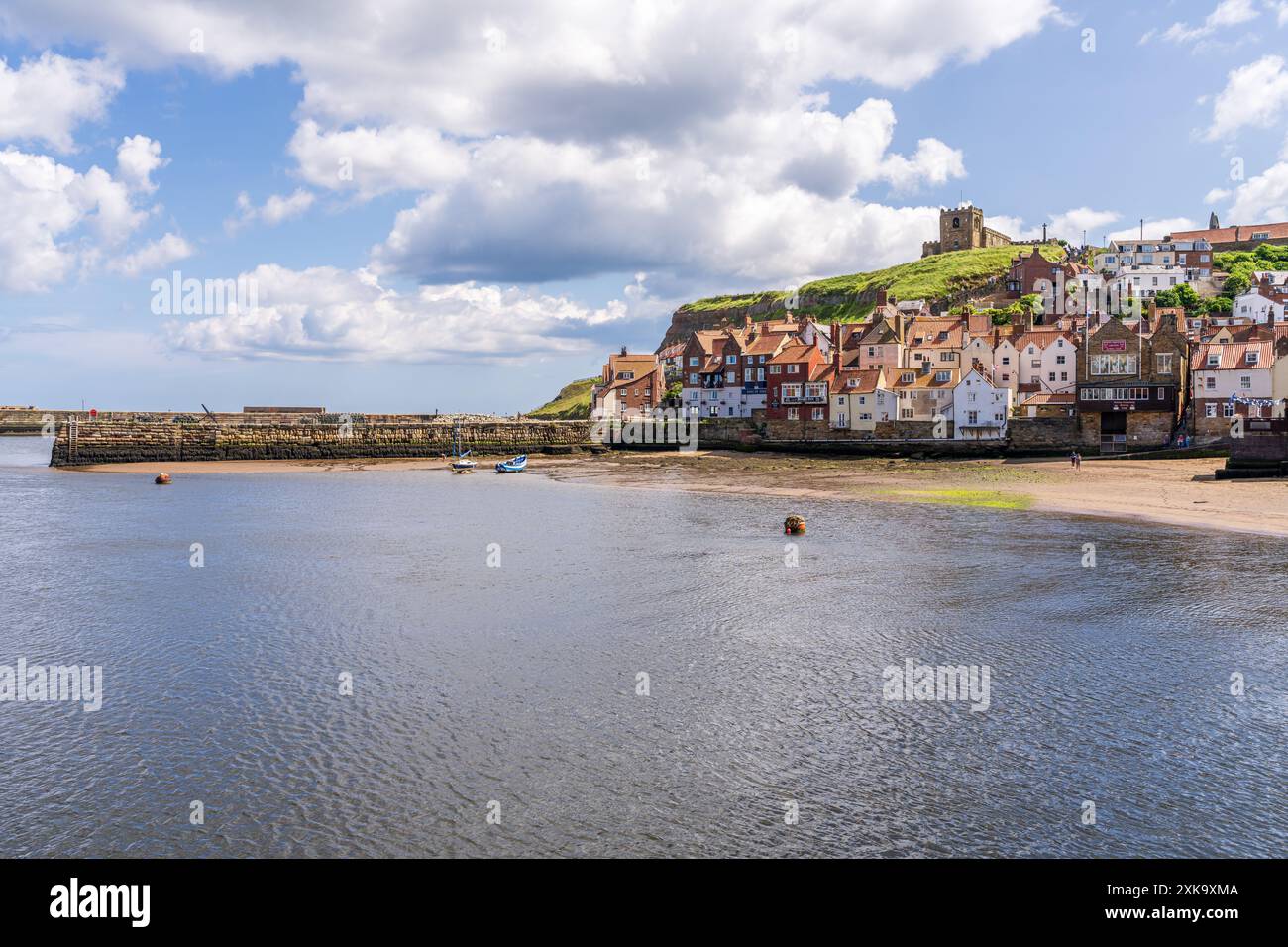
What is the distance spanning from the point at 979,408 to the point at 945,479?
78.3 feet

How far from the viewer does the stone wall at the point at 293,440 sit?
101 m

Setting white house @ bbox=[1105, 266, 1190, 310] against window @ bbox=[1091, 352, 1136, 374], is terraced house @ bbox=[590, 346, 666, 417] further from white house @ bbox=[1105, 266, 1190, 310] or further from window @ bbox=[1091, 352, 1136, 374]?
white house @ bbox=[1105, 266, 1190, 310]

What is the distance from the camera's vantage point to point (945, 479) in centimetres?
7631

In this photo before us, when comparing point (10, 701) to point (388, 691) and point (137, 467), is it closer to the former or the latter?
point (388, 691)

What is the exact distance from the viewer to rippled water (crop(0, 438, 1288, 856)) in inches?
637

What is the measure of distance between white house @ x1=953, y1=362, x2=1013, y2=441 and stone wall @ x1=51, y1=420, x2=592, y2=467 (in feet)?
167

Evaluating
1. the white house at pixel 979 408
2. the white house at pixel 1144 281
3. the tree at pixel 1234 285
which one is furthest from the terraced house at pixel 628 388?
the tree at pixel 1234 285

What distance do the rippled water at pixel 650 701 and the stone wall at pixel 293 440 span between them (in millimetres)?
59918

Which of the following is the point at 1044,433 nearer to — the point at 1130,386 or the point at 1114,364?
the point at 1130,386

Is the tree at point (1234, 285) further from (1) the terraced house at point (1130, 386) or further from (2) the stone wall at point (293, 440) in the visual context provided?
(2) the stone wall at point (293, 440)

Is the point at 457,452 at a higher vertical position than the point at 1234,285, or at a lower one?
lower

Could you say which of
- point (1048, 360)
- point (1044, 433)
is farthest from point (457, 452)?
point (1048, 360)

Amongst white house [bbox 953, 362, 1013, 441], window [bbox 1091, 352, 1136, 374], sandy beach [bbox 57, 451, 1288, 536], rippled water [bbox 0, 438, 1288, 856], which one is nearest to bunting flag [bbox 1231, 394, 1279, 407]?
sandy beach [bbox 57, 451, 1288, 536]
